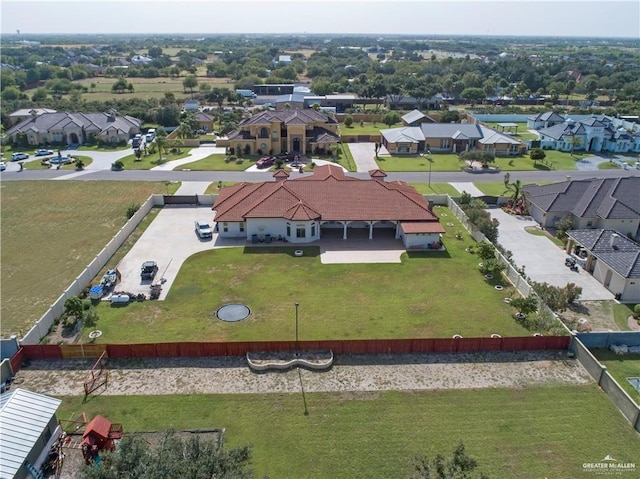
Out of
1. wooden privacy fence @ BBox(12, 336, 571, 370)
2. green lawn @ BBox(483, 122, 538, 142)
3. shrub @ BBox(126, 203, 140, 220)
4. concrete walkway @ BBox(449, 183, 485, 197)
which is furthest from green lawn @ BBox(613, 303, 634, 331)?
green lawn @ BBox(483, 122, 538, 142)

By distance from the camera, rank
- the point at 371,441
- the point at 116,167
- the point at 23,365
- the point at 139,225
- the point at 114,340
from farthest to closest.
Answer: the point at 116,167 < the point at 139,225 < the point at 114,340 < the point at 23,365 < the point at 371,441

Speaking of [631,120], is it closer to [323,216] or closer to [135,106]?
[323,216]

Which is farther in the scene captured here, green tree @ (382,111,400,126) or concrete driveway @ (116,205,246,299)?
green tree @ (382,111,400,126)

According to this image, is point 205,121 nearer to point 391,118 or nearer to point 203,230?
point 391,118

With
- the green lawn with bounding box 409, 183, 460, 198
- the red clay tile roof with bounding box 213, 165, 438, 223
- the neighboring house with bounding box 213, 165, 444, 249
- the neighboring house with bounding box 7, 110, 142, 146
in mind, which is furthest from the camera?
the neighboring house with bounding box 7, 110, 142, 146

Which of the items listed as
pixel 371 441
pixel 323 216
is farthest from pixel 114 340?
pixel 323 216

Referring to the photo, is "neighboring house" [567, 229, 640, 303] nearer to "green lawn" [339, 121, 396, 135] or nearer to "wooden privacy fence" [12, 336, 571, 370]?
"wooden privacy fence" [12, 336, 571, 370]
